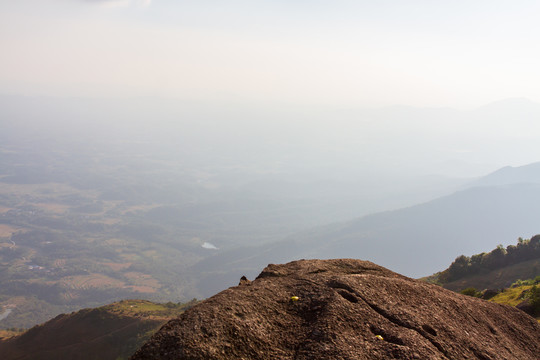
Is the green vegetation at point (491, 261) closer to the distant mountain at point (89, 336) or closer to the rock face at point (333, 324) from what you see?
the rock face at point (333, 324)

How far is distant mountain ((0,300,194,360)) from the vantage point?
206ft

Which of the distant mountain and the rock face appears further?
the distant mountain

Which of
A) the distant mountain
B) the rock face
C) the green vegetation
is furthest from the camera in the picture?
the distant mountain

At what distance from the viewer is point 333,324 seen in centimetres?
1107

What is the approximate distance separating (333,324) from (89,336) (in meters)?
73.6

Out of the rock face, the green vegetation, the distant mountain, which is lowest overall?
the distant mountain

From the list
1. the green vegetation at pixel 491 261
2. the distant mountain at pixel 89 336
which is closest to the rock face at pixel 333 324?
the green vegetation at pixel 491 261

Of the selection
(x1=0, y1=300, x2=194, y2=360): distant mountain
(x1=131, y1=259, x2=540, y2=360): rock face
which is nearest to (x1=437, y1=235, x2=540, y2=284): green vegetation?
(x1=131, y1=259, x2=540, y2=360): rock face

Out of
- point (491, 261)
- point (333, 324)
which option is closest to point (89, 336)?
point (333, 324)

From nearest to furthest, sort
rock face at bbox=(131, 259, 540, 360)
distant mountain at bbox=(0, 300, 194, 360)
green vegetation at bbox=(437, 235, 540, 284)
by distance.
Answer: rock face at bbox=(131, 259, 540, 360) < green vegetation at bbox=(437, 235, 540, 284) < distant mountain at bbox=(0, 300, 194, 360)

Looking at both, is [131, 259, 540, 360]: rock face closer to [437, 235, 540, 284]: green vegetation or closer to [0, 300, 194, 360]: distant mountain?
[437, 235, 540, 284]: green vegetation

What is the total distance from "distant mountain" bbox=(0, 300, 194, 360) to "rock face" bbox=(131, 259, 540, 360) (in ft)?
189

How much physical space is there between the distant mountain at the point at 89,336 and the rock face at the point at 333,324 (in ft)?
189

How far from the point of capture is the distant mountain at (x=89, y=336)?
206 ft
